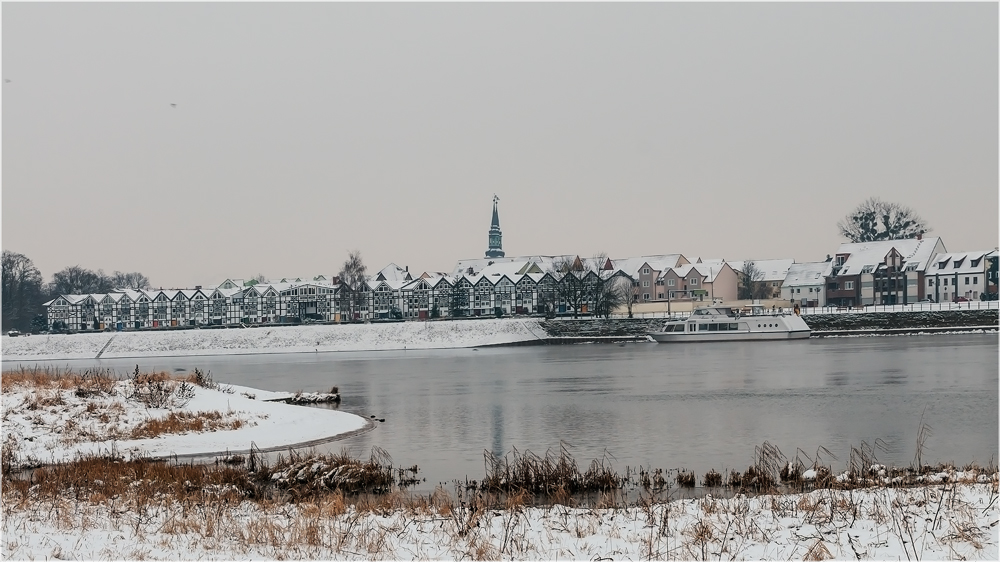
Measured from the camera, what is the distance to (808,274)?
138500 mm

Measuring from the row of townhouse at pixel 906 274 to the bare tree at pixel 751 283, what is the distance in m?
12.5

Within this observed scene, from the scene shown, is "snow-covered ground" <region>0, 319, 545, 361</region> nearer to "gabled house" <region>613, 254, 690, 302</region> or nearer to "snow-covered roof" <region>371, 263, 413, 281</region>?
"gabled house" <region>613, 254, 690, 302</region>

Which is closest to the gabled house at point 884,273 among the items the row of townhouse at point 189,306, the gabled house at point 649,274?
the gabled house at point 649,274

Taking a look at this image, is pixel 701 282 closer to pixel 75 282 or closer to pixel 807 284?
pixel 807 284

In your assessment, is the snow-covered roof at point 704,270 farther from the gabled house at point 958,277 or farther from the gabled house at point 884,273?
the gabled house at point 958,277

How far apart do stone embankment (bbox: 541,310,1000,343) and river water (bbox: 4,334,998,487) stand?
32.2 metres

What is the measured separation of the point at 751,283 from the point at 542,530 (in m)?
136

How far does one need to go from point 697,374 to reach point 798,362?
10180 millimetres

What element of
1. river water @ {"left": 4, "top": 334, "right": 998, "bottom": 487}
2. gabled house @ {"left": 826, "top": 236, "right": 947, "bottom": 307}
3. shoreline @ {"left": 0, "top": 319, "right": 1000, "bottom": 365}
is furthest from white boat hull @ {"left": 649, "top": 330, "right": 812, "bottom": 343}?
gabled house @ {"left": 826, "top": 236, "right": 947, "bottom": 307}

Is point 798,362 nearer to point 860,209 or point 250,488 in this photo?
point 250,488

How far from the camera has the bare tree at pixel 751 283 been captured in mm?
144000

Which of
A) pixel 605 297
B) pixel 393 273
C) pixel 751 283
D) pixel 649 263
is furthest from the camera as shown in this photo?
pixel 393 273

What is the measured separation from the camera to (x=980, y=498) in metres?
13.6

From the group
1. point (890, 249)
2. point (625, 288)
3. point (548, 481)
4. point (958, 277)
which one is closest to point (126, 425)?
point (548, 481)
